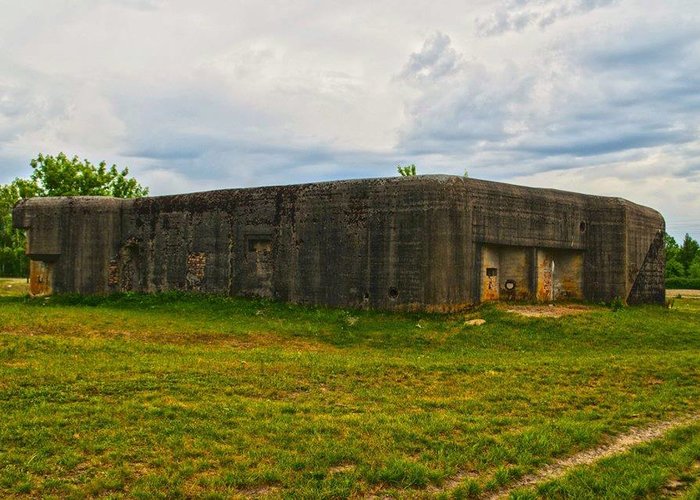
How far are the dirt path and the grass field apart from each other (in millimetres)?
88

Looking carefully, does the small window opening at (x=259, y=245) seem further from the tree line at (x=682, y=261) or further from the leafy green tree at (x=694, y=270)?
the leafy green tree at (x=694, y=270)

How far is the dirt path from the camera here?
16.8 ft

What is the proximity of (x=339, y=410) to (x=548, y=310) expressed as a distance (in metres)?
9.86

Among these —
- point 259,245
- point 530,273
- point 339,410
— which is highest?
point 259,245

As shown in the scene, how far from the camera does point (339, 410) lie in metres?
7.16

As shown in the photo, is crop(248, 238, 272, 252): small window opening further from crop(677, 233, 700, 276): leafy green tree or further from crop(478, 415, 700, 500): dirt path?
crop(677, 233, 700, 276): leafy green tree

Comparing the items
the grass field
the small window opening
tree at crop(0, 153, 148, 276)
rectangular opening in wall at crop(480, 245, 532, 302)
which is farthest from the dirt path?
tree at crop(0, 153, 148, 276)

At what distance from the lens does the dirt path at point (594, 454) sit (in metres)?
5.13

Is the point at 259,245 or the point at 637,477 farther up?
the point at 259,245

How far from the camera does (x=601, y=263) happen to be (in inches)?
722

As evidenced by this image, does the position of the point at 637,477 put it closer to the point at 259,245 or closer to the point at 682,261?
the point at 259,245

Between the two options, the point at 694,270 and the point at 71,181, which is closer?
the point at 71,181

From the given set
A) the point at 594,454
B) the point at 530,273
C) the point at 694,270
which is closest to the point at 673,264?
the point at 694,270

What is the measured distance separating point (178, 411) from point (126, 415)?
51 centimetres
